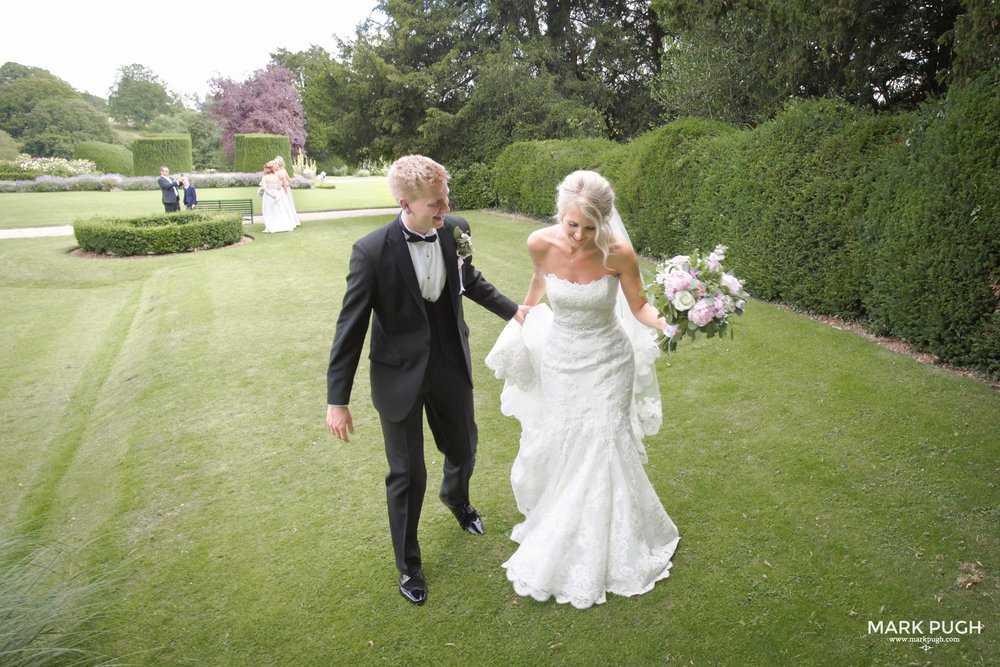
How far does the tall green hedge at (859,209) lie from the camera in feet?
20.8

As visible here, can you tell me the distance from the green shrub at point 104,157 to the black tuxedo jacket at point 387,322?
160 ft

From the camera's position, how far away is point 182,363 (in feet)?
27.6

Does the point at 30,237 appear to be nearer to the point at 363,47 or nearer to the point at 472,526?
the point at 363,47

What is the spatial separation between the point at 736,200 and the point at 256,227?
16.1 m

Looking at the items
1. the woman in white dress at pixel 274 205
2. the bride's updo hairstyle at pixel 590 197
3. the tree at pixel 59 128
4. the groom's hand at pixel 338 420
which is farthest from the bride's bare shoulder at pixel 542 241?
the tree at pixel 59 128

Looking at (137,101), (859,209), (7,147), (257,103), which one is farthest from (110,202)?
(137,101)

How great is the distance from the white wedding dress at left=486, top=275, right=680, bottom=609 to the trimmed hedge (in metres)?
15.3

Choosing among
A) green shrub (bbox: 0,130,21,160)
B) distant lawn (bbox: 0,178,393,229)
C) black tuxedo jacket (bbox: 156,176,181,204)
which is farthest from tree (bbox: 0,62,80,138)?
black tuxedo jacket (bbox: 156,176,181,204)

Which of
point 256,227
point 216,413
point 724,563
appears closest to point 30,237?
point 256,227

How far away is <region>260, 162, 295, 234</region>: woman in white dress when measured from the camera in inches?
743

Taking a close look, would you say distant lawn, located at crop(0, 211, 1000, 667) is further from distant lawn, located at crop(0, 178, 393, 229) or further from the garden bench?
distant lawn, located at crop(0, 178, 393, 229)

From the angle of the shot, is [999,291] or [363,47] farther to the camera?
[363,47]

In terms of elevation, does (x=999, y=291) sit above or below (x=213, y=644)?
above

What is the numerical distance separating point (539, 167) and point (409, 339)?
54.2 feet
